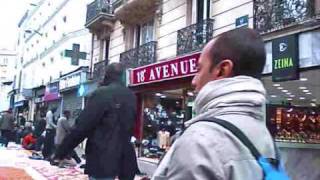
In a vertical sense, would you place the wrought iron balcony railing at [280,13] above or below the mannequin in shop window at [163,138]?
above

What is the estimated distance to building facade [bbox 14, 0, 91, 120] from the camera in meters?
24.3

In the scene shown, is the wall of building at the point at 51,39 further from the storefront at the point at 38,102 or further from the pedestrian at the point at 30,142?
the pedestrian at the point at 30,142

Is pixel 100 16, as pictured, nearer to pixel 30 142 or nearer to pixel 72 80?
pixel 72 80

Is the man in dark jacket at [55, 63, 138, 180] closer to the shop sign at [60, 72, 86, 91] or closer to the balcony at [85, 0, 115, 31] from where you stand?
the balcony at [85, 0, 115, 31]

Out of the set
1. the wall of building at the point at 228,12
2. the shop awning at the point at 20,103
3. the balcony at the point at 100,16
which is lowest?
the shop awning at the point at 20,103

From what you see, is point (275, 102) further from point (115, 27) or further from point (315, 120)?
point (115, 27)

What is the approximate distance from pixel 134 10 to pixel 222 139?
14938 millimetres

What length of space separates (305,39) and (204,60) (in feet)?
23.4

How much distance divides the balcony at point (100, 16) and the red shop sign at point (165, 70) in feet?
13.1

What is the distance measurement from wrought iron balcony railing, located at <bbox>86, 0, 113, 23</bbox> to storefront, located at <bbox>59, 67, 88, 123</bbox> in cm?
248

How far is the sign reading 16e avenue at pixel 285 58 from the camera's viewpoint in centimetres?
855

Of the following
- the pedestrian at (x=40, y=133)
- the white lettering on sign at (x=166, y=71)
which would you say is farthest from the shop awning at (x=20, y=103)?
the white lettering on sign at (x=166, y=71)

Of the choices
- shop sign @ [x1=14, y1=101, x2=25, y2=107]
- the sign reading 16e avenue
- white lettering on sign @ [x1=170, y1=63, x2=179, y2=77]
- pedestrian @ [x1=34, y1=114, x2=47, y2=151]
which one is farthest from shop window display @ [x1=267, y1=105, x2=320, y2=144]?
shop sign @ [x1=14, y1=101, x2=25, y2=107]

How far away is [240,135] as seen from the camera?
149cm
